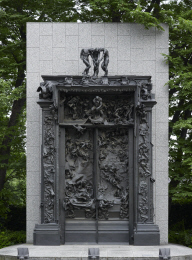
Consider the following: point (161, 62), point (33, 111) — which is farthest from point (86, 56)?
point (161, 62)

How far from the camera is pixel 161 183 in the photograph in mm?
14109

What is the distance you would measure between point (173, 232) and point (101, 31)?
27.4 ft

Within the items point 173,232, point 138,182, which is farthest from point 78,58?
point 173,232

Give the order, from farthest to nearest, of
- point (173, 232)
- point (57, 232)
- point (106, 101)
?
point (173, 232) < point (106, 101) < point (57, 232)

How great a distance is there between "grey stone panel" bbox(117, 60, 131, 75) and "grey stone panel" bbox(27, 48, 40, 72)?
286cm

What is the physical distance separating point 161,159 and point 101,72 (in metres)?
3.72

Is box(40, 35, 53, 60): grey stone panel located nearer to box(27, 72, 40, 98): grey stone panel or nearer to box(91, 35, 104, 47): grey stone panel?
box(27, 72, 40, 98): grey stone panel

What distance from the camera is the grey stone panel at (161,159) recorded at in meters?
14.1

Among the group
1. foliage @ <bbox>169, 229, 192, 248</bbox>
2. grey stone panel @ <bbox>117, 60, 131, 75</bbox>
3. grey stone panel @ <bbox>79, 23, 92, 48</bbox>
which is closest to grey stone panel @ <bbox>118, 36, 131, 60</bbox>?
grey stone panel @ <bbox>117, 60, 131, 75</bbox>

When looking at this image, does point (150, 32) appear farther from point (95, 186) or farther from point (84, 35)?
point (95, 186)

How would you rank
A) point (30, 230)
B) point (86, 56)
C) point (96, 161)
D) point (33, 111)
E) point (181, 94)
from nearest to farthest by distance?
point (86, 56) < point (96, 161) < point (30, 230) < point (33, 111) < point (181, 94)

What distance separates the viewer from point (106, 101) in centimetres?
1388

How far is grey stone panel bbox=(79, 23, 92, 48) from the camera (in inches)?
568

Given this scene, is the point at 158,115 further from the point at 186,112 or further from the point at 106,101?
the point at 186,112
